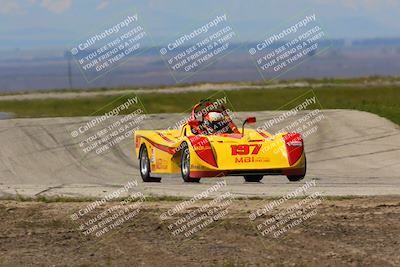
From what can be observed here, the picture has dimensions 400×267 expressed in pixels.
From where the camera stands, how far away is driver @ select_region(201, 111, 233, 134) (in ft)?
69.3

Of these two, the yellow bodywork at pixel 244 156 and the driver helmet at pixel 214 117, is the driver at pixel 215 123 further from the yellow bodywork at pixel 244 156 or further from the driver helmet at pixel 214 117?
the yellow bodywork at pixel 244 156

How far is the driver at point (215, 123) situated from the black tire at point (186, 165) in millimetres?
910

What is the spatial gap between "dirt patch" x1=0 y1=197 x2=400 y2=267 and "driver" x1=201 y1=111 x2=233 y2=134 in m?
5.92

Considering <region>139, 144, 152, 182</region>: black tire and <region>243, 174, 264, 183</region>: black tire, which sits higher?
<region>139, 144, 152, 182</region>: black tire

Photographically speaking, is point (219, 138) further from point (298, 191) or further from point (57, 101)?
point (57, 101)

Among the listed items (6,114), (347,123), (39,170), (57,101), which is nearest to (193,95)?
(57,101)

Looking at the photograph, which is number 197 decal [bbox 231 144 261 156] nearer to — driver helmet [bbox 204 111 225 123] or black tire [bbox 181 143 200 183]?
black tire [bbox 181 143 200 183]

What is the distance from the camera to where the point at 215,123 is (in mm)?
21203

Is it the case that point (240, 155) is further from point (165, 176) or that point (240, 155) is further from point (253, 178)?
point (165, 176)

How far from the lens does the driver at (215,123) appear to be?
69.3 ft

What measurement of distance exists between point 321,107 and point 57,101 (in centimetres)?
1480

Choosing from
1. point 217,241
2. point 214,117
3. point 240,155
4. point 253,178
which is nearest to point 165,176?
point 253,178

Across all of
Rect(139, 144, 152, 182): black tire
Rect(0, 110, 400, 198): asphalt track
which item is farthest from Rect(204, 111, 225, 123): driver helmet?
Rect(139, 144, 152, 182): black tire

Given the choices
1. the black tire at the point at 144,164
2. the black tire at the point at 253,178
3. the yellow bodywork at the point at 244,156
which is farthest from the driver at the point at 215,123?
the black tire at the point at 144,164
